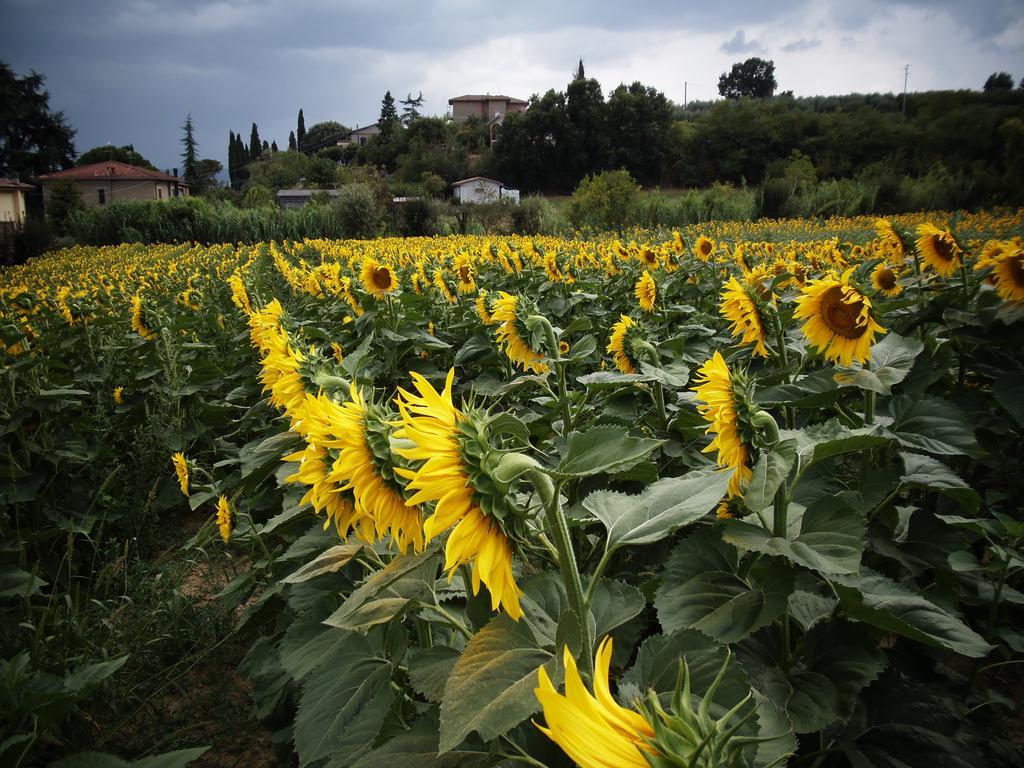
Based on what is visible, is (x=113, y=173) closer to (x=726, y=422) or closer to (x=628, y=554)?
(x=628, y=554)

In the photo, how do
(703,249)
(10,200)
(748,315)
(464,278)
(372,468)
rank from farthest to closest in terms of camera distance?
(10,200) < (703,249) < (464,278) < (748,315) < (372,468)

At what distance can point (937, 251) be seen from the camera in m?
2.96

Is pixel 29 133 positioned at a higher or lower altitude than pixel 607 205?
higher

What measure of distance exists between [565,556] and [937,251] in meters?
3.02

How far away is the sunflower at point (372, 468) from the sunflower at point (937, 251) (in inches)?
115

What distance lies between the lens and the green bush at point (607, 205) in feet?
71.0

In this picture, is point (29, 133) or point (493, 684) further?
point (29, 133)

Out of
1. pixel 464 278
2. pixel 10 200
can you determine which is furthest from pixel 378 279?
pixel 10 200

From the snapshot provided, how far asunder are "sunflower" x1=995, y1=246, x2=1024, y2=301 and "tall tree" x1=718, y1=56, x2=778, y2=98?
95607 mm

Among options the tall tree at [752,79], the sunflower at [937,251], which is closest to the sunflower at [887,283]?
the sunflower at [937,251]

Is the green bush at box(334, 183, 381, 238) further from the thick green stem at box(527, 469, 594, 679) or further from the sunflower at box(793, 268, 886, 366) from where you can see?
the thick green stem at box(527, 469, 594, 679)

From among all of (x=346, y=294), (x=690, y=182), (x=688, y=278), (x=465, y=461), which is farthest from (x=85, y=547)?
(x=690, y=182)

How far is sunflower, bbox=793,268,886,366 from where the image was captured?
5.98ft

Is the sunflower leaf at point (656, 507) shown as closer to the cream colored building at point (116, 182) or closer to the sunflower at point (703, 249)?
the sunflower at point (703, 249)
